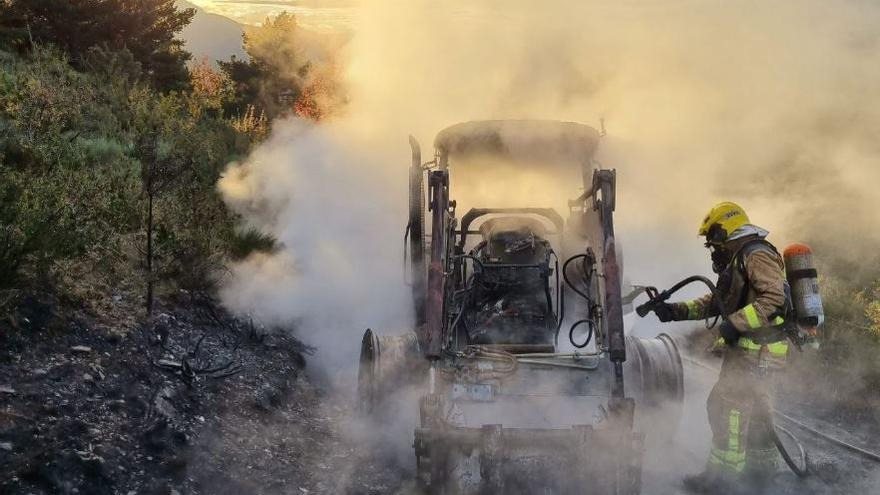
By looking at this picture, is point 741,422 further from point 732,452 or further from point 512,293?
point 512,293

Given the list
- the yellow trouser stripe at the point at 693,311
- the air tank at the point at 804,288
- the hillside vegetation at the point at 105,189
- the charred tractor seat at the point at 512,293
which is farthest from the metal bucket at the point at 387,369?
the air tank at the point at 804,288

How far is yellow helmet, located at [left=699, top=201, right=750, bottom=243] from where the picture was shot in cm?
560

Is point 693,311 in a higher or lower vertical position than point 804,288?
lower

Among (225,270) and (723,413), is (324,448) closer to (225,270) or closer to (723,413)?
(225,270)

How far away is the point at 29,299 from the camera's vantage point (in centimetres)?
505

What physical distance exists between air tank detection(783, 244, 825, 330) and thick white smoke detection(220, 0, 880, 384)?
3.90 metres

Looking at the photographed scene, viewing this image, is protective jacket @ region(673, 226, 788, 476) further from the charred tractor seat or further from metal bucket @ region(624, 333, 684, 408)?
the charred tractor seat

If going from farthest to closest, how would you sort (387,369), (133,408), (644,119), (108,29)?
(108,29) < (644,119) < (387,369) < (133,408)

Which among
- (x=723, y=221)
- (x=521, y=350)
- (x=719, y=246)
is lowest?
(x=521, y=350)

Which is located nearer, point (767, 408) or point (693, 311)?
point (767, 408)

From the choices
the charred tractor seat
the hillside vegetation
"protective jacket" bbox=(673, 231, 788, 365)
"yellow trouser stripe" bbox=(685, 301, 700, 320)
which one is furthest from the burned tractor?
the hillside vegetation

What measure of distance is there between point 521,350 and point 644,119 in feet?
31.6

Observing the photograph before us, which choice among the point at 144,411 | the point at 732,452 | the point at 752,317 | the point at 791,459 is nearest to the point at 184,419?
the point at 144,411

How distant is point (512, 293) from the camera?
20.6 ft
